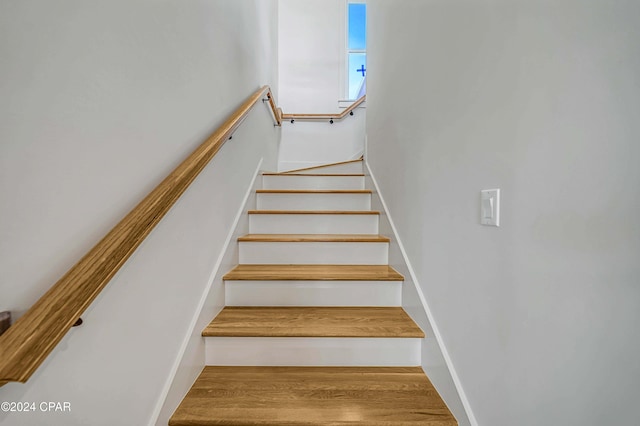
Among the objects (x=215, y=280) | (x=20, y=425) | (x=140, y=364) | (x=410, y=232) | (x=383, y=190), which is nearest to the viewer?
(x=20, y=425)

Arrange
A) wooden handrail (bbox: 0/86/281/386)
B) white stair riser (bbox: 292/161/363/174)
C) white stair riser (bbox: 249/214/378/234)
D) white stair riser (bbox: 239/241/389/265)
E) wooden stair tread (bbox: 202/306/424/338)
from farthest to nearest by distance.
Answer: white stair riser (bbox: 292/161/363/174) → white stair riser (bbox: 249/214/378/234) → white stair riser (bbox: 239/241/389/265) → wooden stair tread (bbox: 202/306/424/338) → wooden handrail (bbox: 0/86/281/386)

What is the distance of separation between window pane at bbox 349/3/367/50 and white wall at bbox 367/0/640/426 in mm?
3681

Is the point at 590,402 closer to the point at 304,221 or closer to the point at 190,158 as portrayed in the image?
the point at 190,158

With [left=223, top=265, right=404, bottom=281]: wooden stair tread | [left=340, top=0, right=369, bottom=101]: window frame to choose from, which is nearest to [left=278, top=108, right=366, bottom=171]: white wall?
[left=340, top=0, right=369, bottom=101]: window frame

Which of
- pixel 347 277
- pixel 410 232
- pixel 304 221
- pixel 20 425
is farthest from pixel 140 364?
pixel 304 221

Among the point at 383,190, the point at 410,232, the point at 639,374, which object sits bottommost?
the point at 639,374

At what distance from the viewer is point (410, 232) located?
1.50 metres

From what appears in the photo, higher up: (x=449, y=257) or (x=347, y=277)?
(x=449, y=257)

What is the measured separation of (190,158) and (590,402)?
1131 millimetres

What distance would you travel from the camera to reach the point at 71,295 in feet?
1.68

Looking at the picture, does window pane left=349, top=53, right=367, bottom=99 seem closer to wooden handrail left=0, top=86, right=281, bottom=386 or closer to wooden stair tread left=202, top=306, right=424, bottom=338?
wooden stair tread left=202, top=306, right=424, bottom=338

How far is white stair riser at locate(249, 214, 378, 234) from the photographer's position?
210 cm

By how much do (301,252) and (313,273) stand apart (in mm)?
255

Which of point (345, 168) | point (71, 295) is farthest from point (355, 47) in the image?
point (71, 295)
